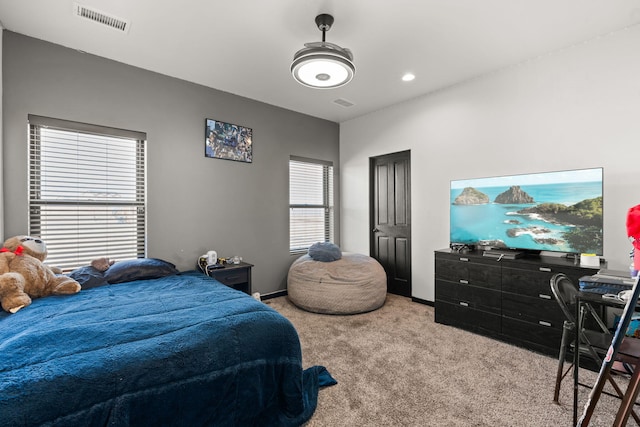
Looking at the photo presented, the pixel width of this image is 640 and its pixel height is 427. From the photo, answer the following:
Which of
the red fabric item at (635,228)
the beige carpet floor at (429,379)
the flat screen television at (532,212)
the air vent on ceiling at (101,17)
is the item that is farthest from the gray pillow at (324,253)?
the air vent on ceiling at (101,17)

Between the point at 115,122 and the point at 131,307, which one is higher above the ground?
the point at 115,122

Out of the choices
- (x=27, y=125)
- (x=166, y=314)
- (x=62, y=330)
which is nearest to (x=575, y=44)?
(x=166, y=314)

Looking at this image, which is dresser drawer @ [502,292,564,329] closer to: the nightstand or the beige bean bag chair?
the beige bean bag chair

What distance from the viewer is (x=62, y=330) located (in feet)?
5.26

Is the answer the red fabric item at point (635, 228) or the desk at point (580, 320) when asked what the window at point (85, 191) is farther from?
A: the red fabric item at point (635, 228)

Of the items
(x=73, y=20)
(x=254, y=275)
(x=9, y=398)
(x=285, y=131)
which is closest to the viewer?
(x=9, y=398)

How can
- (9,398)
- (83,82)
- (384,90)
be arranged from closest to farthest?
(9,398) < (83,82) < (384,90)

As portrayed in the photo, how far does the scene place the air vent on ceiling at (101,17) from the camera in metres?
2.37

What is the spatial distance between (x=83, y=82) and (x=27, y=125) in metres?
0.64

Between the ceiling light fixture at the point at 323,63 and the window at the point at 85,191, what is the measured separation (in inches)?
81.0

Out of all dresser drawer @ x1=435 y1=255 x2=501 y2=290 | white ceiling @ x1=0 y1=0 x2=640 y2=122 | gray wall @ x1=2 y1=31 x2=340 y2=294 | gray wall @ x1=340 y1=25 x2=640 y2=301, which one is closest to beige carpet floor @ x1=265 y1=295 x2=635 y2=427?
dresser drawer @ x1=435 y1=255 x2=501 y2=290

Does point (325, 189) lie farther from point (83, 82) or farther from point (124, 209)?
point (83, 82)

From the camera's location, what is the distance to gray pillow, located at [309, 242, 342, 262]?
159 inches

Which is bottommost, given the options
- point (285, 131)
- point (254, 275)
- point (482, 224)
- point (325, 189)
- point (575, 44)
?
point (254, 275)
